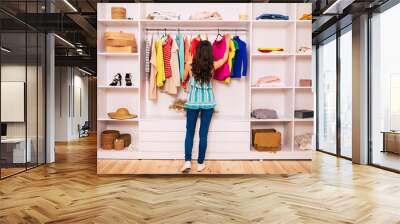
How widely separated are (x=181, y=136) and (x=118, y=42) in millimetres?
1334

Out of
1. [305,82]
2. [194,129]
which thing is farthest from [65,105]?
[305,82]

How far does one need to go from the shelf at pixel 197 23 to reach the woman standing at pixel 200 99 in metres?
0.35

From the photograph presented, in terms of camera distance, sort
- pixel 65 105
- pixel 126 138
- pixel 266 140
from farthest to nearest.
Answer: pixel 65 105, pixel 126 138, pixel 266 140

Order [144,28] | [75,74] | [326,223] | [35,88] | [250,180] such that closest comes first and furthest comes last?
[326,223] < [250,180] < [144,28] < [35,88] < [75,74]

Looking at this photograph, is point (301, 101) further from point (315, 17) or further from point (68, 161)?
point (68, 161)

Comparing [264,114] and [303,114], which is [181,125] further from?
[303,114]

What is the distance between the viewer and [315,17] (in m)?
5.50

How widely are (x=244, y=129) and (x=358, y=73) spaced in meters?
2.39

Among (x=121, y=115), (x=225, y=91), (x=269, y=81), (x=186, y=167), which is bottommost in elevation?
(x=186, y=167)

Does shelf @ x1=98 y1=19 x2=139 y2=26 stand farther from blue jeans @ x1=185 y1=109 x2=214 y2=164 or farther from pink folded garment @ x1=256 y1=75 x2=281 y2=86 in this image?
pink folded garment @ x1=256 y1=75 x2=281 y2=86

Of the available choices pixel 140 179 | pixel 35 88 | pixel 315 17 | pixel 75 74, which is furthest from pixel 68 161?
pixel 75 74

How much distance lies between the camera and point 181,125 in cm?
441

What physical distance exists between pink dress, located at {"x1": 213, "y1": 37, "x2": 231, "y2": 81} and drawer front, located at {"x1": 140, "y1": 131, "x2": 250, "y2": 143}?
69 centimetres

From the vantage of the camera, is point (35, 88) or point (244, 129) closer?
point (244, 129)
